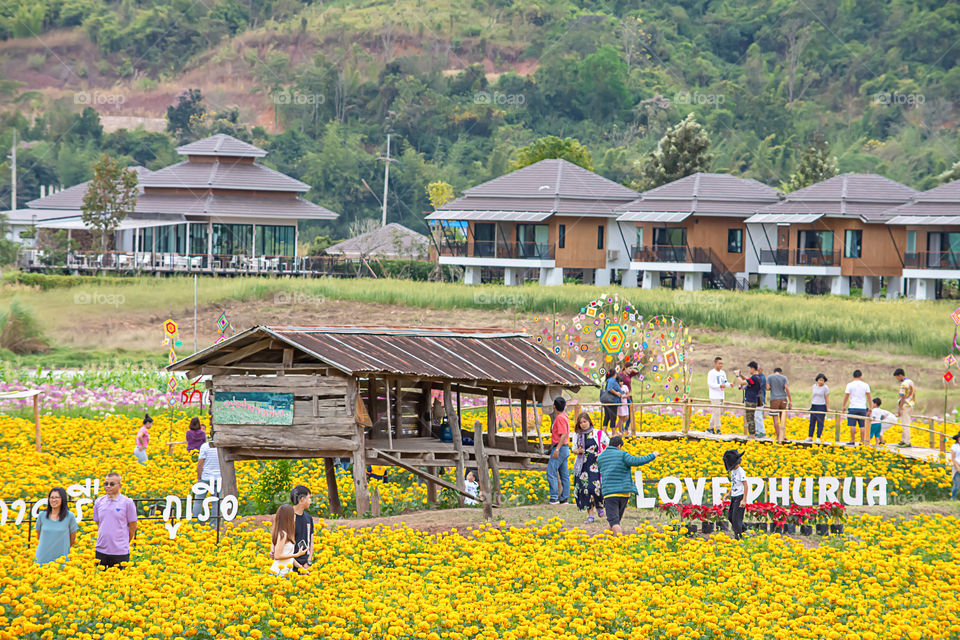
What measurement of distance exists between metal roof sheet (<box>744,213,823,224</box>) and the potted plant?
42.6 meters

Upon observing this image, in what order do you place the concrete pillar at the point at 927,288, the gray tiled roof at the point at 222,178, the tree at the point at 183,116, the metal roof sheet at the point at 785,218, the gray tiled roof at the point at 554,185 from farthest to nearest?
the tree at the point at 183,116 → the gray tiled roof at the point at 222,178 → the gray tiled roof at the point at 554,185 → the metal roof sheet at the point at 785,218 → the concrete pillar at the point at 927,288

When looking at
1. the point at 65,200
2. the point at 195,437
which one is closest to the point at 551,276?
the point at 65,200

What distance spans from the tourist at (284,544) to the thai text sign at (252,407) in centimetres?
470

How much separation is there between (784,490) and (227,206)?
50.8 meters

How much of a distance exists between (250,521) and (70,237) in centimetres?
5180

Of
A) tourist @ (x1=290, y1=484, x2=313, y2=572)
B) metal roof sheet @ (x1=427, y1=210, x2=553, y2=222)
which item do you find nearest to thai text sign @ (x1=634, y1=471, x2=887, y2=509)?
tourist @ (x1=290, y1=484, x2=313, y2=572)

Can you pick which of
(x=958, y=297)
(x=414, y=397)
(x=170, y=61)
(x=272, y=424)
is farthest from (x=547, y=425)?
(x=170, y=61)

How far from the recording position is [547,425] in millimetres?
30531

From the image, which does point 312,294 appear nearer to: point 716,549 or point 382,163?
point 716,549

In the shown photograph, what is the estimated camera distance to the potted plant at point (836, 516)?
1814cm

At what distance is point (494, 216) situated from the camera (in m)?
65.4

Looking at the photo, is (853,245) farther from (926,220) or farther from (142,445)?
(142,445)

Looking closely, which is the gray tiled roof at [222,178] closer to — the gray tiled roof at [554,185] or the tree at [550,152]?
the gray tiled roof at [554,185]

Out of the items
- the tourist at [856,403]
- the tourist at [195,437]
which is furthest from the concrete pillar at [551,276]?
the tourist at [195,437]
